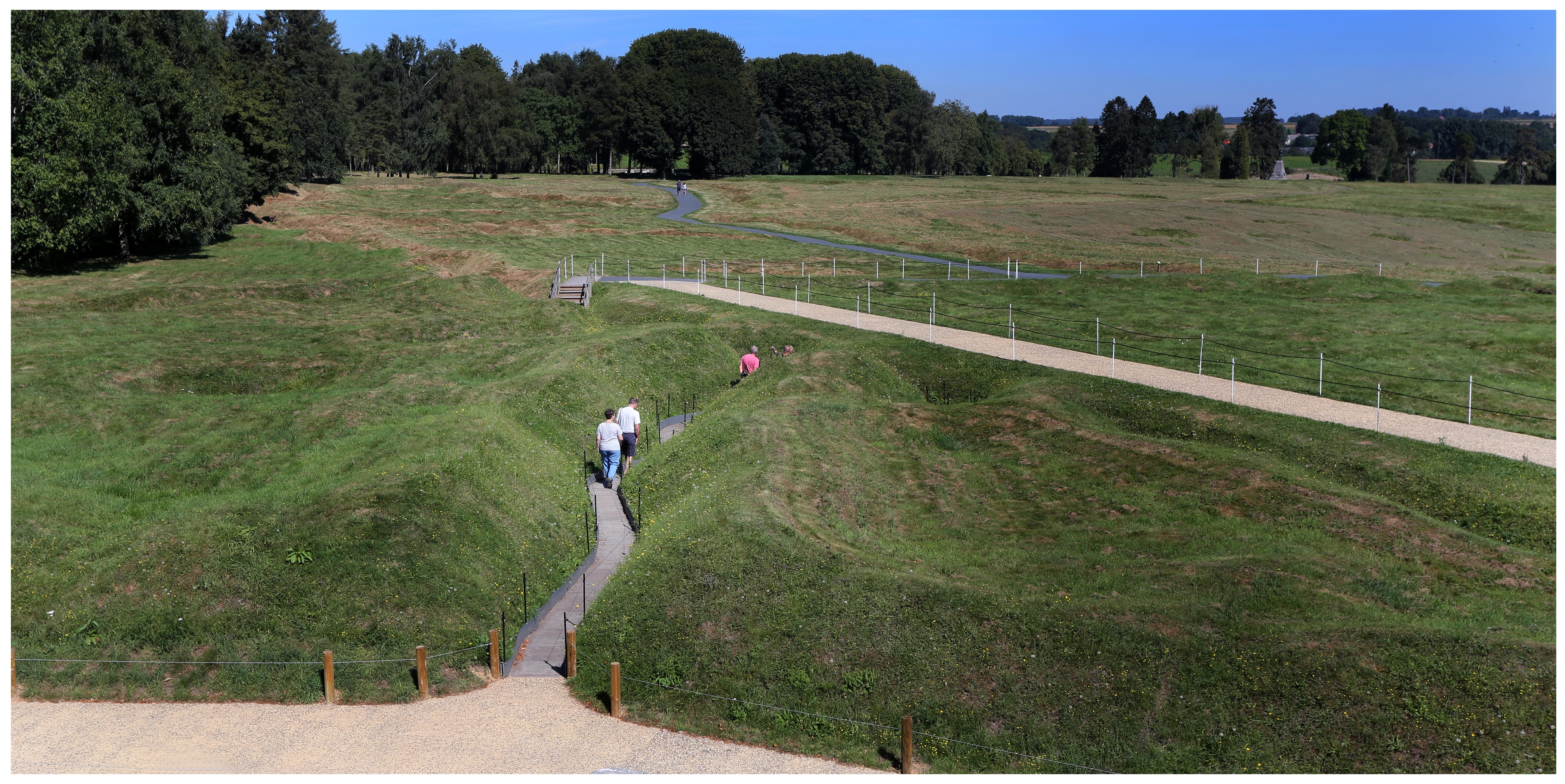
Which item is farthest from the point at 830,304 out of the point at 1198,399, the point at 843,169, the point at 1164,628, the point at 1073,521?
the point at 843,169

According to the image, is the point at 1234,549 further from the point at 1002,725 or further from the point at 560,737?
the point at 560,737

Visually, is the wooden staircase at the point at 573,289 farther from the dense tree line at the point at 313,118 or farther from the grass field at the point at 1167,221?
the grass field at the point at 1167,221

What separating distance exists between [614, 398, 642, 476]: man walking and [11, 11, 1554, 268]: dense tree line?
46024 mm

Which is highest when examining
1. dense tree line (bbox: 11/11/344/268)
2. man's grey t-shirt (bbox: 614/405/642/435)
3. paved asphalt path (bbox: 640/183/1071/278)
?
dense tree line (bbox: 11/11/344/268)

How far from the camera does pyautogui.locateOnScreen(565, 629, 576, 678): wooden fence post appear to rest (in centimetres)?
1925

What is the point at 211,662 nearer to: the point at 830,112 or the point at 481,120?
the point at 481,120

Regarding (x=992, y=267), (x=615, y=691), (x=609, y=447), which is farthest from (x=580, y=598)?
(x=992, y=267)

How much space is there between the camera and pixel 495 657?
1950 centimetres

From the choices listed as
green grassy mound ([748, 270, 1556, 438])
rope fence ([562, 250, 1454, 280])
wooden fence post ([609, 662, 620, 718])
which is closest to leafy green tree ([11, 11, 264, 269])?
rope fence ([562, 250, 1454, 280])

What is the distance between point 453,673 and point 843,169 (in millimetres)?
185178

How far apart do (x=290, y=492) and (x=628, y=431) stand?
8.84 meters

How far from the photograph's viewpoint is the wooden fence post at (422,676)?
61.7ft

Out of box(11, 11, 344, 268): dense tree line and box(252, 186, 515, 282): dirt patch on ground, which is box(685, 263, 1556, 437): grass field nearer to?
box(252, 186, 515, 282): dirt patch on ground

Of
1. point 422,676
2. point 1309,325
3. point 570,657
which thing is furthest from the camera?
point 1309,325
